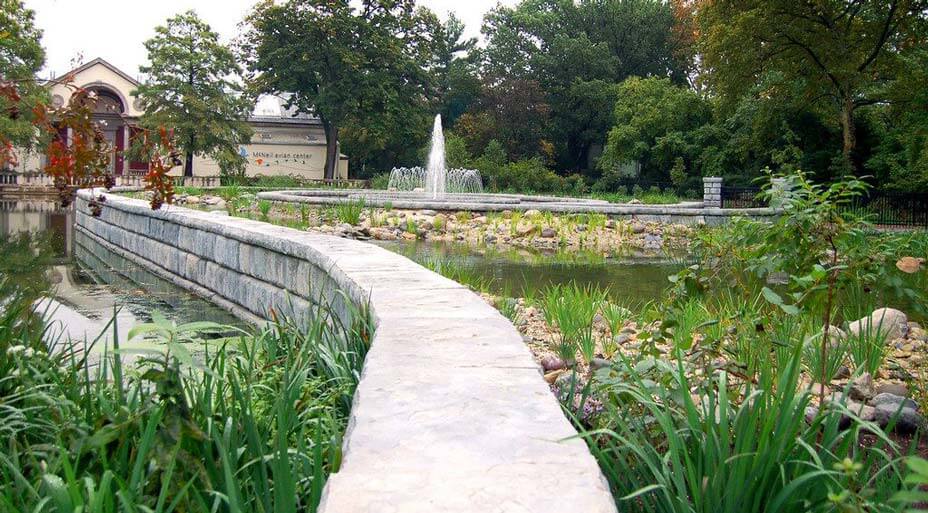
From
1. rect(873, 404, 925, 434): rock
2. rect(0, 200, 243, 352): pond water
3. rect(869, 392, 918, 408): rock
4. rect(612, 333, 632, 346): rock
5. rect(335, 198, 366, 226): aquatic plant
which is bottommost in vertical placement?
rect(0, 200, 243, 352): pond water

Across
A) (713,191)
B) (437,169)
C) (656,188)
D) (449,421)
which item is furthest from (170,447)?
(656,188)

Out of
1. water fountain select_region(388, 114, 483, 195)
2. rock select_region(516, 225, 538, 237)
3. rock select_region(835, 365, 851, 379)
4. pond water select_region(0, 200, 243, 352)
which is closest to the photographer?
rock select_region(835, 365, 851, 379)

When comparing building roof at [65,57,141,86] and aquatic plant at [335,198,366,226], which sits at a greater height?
building roof at [65,57,141,86]

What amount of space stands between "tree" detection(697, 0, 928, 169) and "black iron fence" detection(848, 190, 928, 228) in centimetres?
232

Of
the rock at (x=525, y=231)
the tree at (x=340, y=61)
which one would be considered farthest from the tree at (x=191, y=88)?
the rock at (x=525, y=231)

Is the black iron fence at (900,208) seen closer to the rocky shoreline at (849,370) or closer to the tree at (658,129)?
the tree at (658,129)

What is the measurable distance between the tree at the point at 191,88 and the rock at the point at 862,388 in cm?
3223

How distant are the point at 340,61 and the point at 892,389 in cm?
3501

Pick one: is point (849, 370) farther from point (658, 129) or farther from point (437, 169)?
point (658, 129)

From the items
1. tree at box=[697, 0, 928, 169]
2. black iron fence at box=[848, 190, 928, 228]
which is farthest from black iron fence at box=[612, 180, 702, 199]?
black iron fence at box=[848, 190, 928, 228]

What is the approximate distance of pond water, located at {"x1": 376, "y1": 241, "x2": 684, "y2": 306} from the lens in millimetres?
7918

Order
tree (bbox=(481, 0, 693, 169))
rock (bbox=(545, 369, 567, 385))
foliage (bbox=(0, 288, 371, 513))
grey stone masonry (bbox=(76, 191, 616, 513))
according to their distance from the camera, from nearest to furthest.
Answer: grey stone masonry (bbox=(76, 191, 616, 513)) → foliage (bbox=(0, 288, 371, 513)) → rock (bbox=(545, 369, 567, 385)) → tree (bbox=(481, 0, 693, 169))

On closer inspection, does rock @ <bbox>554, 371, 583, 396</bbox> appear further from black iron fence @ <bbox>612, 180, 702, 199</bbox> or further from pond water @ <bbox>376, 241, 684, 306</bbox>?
black iron fence @ <bbox>612, 180, 702, 199</bbox>

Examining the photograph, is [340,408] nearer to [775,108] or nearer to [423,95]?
[775,108]
